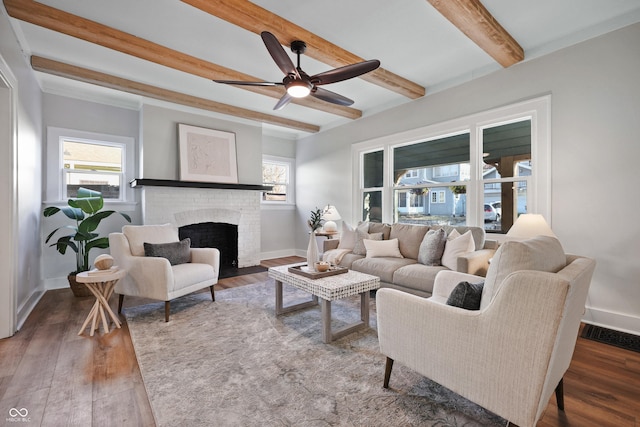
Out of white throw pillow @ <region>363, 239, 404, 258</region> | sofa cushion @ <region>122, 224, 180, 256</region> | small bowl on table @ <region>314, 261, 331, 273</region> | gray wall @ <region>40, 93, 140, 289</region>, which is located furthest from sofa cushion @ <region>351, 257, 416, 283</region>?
gray wall @ <region>40, 93, 140, 289</region>

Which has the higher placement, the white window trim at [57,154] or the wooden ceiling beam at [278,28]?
the wooden ceiling beam at [278,28]

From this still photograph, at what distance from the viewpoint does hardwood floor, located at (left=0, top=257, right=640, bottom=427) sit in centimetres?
157

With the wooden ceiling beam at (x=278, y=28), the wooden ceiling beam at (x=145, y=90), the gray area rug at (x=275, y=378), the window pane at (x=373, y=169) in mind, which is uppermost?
the wooden ceiling beam at (x=145, y=90)

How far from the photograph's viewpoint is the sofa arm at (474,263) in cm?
281

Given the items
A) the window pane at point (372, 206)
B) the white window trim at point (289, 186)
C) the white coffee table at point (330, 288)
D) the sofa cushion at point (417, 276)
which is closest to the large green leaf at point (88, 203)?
the white coffee table at point (330, 288)

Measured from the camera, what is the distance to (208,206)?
506 cm

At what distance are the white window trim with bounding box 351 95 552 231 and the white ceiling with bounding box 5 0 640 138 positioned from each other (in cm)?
55

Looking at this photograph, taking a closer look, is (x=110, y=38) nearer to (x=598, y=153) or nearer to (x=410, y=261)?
(x=410, y=261)

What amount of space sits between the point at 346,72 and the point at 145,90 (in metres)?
3.09

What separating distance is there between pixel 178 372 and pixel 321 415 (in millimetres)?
1076

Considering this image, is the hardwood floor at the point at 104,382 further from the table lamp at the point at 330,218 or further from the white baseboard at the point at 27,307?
the table lamp at the point at 330,218

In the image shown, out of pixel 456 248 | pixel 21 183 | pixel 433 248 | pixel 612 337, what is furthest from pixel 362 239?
pixel 21 183

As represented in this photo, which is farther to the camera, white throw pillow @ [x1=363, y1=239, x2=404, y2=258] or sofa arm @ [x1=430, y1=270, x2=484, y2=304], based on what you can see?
white throw pillow @ [x1=363, y1=239, x2=404, y2=258]

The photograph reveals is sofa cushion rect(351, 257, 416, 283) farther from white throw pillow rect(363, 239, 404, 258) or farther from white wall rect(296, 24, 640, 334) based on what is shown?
white wall rect(296, 24, 640, 334)
